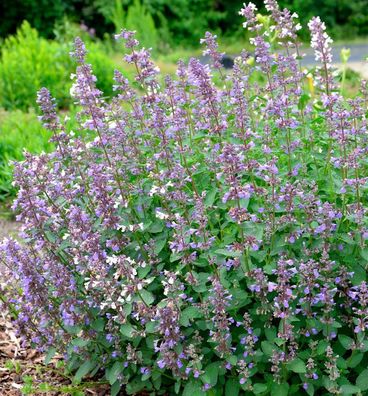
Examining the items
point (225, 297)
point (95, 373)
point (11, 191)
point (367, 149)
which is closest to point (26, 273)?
point (95, 373)

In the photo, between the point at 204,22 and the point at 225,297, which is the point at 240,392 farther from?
the point at 204,22

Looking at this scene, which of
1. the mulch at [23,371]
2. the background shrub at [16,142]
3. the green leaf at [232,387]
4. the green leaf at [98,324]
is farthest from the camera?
the background shrub at [16,142]

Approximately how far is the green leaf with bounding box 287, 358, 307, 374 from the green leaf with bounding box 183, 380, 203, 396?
43 cm

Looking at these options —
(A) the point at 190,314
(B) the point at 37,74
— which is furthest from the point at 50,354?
(B) the point at 37,74

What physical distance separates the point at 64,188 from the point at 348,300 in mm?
1572

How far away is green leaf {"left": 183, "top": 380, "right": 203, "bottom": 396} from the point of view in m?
2.85

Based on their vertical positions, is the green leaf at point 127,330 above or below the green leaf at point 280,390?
above

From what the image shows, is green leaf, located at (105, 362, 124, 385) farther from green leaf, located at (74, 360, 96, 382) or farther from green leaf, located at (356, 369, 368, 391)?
green leaf, located at (356, 369, 368, 391)

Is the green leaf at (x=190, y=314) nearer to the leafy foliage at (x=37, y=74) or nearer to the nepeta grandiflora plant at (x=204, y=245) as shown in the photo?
the nepeta grandiflora plant at (x=204, y=245)

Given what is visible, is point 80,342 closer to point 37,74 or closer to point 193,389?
point 193,389

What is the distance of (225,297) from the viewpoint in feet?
8.88

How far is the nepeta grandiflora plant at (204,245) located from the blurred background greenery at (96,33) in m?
3.72

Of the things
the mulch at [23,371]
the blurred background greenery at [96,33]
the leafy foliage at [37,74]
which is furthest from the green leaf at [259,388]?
the leafy foliage at [37,74]

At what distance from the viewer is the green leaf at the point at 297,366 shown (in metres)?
2.75
